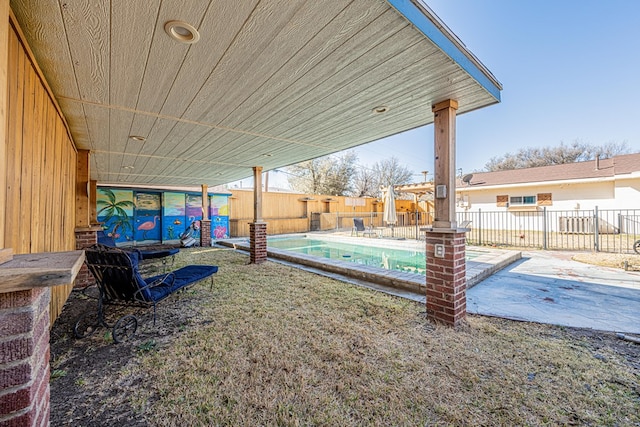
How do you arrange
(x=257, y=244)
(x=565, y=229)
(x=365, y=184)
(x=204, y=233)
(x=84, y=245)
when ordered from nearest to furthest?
(x=84, y=245) < (x=257, y=244) < (x=204, y=233) < (x=565, y=229) < (x=365, y=184)

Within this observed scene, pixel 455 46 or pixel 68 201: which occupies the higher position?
pixel 455 46

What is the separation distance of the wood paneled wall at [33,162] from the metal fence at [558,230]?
8.73 meters

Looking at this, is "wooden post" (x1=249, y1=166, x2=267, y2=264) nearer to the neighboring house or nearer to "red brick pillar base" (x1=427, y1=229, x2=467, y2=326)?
"red brick pillar base" (x1=427, y1=229, x2=467, y2=326)

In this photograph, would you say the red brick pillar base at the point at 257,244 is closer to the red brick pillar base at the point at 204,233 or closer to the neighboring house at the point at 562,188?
the red brick pillar base at the point at 204,233

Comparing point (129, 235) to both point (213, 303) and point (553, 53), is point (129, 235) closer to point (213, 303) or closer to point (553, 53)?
point (213, 303)

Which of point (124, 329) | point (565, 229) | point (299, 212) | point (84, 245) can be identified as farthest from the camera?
point (299, 212)

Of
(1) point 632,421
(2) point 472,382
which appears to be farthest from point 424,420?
(1) point 632,421

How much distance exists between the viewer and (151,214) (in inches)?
398

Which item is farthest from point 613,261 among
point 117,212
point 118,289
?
point 117,212

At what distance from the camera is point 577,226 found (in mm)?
9945

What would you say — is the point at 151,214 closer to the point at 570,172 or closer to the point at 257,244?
the point at 257,244

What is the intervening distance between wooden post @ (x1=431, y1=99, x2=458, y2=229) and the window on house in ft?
42.1

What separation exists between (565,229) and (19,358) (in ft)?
49.9

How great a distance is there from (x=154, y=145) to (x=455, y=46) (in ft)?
15.3
